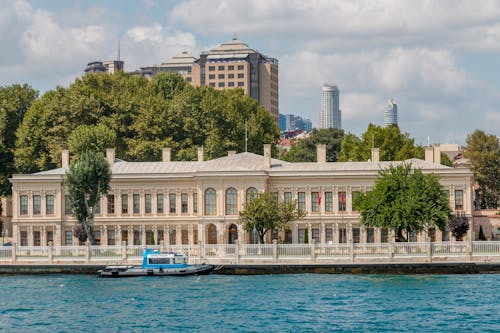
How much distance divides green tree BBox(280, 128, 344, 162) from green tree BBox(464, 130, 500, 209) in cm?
1904

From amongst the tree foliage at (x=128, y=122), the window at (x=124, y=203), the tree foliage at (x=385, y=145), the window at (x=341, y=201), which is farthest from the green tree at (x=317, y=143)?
the window at (x=124, y=203)

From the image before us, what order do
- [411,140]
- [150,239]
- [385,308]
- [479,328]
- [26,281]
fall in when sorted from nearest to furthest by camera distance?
1. [479,328]
2. [385,308]
3. [26,281]
4. [150,239]
5. [411,140]

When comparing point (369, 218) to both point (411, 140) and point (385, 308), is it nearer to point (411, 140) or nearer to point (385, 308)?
point (385, 308)

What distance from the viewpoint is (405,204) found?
89500 mm

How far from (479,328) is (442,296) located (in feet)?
34.0

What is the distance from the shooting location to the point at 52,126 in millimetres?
127750

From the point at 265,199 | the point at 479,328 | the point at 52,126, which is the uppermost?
the point at 52,126

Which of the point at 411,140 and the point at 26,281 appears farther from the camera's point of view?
the point at 411,140

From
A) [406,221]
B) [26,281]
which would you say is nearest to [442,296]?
[406,221]

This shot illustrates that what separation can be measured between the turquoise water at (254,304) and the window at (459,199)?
74.2 ft

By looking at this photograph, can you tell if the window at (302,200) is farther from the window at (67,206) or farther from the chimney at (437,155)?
the window at (67,206)

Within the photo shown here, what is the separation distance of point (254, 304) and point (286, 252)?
16646mm

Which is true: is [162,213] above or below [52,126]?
below

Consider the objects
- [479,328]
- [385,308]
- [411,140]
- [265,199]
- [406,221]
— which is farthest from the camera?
[411,140]
